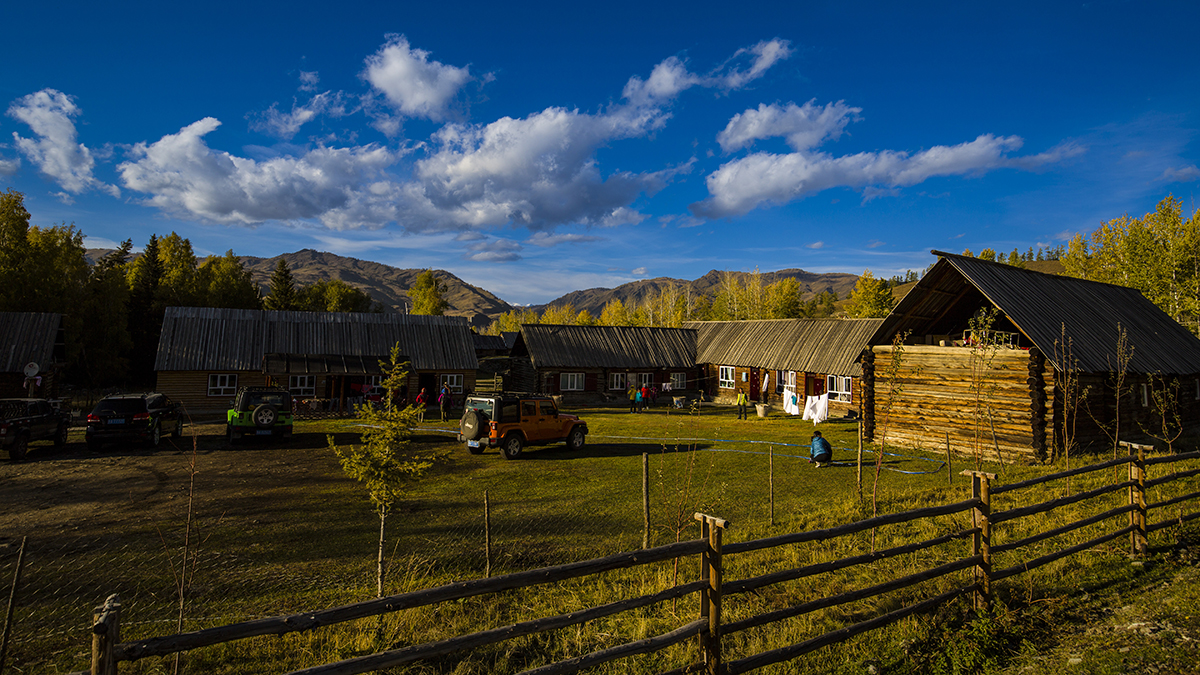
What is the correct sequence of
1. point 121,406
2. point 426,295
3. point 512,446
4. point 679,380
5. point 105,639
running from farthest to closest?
1. point 426,295
2. point 679,380
3. point 121,406
4. point 512,446
5. point 105,639

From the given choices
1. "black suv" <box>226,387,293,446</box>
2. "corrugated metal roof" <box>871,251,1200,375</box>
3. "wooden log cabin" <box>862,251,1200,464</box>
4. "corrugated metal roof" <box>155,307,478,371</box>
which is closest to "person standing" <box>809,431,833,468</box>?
"wooden log cabin" <box>862,251,1200,464</box>

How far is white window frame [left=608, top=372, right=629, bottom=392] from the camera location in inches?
1725

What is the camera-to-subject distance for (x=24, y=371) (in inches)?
1116

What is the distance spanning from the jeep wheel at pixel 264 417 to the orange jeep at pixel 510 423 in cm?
803

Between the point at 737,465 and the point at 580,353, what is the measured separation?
84.7 ft

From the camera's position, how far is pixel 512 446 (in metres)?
19.5

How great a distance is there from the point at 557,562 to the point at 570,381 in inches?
1308

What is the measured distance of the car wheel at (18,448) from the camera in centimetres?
1747

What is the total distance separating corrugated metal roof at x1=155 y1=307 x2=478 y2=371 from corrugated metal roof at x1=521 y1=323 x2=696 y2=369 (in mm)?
5545

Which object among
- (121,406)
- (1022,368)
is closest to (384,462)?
(121,406)

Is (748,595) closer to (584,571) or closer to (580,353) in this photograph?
(584,571)

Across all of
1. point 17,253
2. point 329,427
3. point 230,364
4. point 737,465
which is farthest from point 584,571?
point 17,253

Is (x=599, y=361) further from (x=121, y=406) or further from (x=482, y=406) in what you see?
(x=121, y=406)

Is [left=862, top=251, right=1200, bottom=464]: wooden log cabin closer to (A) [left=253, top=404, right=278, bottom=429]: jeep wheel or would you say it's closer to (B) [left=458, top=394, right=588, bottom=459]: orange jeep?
(B) [left=458, top=394, right=588, bottom=459]: orange jeep
